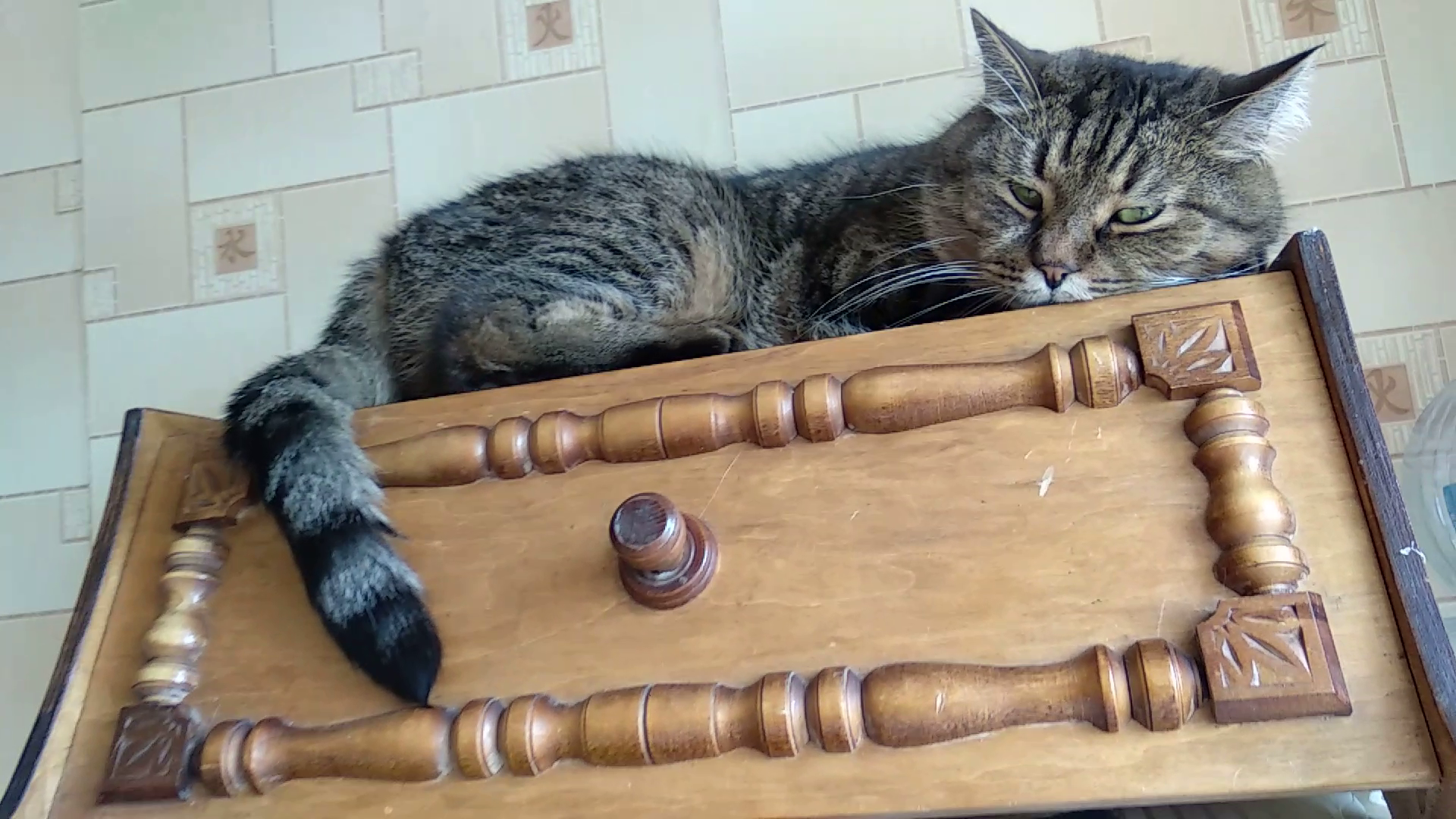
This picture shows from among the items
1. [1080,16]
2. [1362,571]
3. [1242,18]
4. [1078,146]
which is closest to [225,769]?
[1362,571]

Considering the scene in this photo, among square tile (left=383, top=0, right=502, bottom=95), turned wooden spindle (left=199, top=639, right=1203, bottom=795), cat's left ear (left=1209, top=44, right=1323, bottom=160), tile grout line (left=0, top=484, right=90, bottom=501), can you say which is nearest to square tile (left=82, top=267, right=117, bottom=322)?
tile grout line (left=0, top=484, right=90, bottom=501)

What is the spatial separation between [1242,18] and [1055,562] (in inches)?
41.2

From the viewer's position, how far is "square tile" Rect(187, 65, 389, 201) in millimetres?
1553

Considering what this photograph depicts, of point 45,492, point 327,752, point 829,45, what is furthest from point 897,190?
point 45,492

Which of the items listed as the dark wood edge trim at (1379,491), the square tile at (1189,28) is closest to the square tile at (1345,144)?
the square tile at (1189,28)

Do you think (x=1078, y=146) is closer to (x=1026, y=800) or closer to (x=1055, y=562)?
(x=1055, y=562)

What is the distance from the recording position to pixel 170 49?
5.36ft

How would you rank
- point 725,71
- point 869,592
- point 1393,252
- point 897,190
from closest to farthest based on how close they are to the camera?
point 869,592, point 897,190, point 1393,252, point 725,71

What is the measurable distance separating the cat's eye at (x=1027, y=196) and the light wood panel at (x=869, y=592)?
0.93 ft

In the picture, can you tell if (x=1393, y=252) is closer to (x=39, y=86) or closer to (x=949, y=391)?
(x=949, y=391)

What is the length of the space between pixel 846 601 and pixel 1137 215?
1.65ft

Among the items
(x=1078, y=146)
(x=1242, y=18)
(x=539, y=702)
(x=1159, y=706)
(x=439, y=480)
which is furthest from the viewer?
(x=1242, y=18)

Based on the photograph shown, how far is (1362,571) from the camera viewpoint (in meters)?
0.60

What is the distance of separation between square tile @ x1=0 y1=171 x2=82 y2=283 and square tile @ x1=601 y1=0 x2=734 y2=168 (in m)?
0.93
